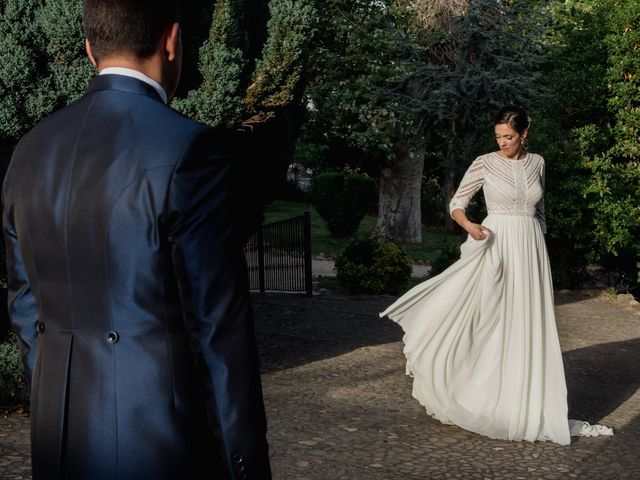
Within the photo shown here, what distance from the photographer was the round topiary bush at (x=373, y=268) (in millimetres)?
13969

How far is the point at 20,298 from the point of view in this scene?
96.7 inches

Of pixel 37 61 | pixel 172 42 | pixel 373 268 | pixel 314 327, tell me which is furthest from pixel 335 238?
pixel 172 42

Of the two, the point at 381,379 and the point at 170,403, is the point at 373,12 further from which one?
the point at 170,403

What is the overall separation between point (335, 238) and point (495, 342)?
1939 centimetres

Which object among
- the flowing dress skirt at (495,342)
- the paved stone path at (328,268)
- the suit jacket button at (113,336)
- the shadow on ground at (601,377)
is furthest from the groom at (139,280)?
the paved stone path at (328,268)

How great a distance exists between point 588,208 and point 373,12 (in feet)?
27.5

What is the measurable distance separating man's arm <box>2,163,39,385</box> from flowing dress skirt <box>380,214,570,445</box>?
4.20m

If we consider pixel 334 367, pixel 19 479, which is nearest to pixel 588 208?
pixel 334 367

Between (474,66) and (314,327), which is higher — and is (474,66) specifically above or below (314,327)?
above

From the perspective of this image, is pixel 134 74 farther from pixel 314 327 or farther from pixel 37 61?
pixel 314 327

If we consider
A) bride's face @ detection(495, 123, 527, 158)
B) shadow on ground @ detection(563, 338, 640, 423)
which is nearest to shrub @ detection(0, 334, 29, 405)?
bride's face @ detection(495, 123, 527, 158)

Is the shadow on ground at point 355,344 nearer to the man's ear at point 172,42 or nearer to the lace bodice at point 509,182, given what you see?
the lace bodice at point 509,182

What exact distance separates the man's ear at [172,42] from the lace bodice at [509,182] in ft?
14.5

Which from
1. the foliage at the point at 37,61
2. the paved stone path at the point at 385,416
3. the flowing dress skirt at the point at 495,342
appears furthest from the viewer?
the foliage at the point at 37,61
